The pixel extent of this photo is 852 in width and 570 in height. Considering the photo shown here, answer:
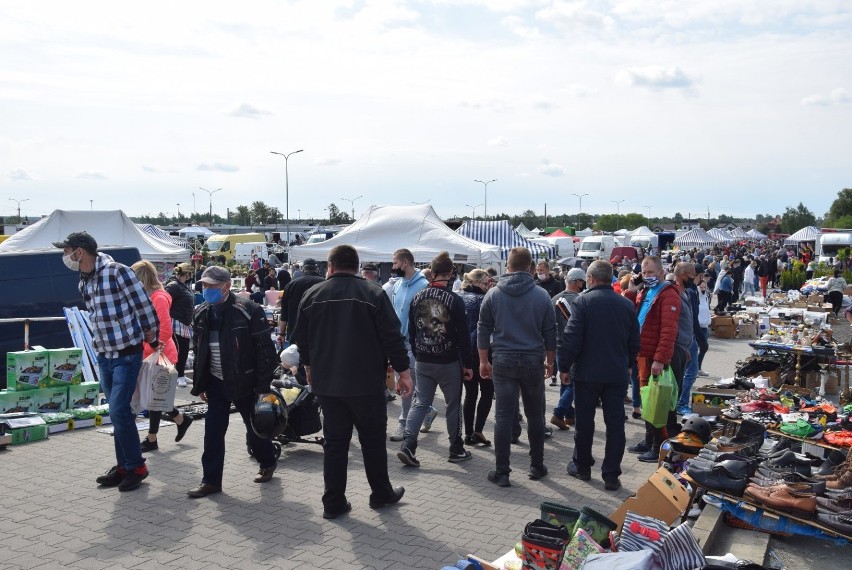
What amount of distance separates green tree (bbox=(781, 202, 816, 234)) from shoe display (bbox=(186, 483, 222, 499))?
112 metres

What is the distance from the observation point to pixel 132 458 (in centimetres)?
598

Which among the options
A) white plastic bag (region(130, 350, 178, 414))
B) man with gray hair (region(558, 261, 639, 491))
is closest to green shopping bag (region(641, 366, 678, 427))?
man with gray hair (region(558, 261, 639, 491))

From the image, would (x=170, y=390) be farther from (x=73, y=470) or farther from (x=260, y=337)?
(x=260, y=337)

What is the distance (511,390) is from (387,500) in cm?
139

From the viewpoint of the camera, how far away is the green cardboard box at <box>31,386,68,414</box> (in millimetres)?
8227

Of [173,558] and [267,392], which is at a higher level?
[267,392]

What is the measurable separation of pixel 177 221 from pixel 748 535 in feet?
475

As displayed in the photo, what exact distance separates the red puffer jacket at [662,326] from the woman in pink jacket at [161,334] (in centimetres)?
445

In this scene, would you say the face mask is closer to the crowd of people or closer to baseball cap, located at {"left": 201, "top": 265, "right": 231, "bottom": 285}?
the crowd of people

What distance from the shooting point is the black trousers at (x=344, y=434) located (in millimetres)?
5219

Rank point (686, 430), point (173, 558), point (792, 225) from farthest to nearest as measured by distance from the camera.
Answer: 1. point (792, 225)
2. point (686, 430)
3. point (173, 558)

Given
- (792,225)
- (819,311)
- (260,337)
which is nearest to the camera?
(260,337)

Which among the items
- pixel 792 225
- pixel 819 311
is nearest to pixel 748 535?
pixel 819 311

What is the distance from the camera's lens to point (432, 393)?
675cm
